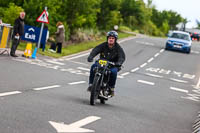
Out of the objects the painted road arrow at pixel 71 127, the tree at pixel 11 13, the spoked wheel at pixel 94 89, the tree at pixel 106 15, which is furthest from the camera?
the tree at pixel 106 15

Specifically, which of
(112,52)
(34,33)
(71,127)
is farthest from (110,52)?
(34,33)

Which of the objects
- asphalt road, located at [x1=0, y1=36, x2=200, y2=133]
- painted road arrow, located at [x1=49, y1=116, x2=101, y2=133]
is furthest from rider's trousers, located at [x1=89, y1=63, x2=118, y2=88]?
painted road arrow, located at [x1=49, y1=116, x2=101, y2=133]

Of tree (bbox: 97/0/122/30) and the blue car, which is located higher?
tree (bbox: 97/0/122/30)

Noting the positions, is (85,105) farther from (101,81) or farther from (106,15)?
(106,15)

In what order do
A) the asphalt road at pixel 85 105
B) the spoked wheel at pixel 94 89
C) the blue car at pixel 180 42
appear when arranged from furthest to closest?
the blue car at pixel 180 42
the spoked wheel at pixel 94 89
the asphalt road at pixel 85 105

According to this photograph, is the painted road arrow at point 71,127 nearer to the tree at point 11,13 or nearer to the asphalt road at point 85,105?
the asphalt road at point 85,105

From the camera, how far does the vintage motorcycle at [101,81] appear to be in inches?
406

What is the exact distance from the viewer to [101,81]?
1058 cm

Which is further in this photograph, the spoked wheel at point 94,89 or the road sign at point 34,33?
the road sign at point 34,33

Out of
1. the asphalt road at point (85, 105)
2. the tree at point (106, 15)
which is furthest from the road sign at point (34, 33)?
the tree at point (106, 15)

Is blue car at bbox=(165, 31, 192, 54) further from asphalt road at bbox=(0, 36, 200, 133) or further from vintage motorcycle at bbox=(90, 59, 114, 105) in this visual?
vintage motorcycle at bbox=(90, 59, 114, 105)

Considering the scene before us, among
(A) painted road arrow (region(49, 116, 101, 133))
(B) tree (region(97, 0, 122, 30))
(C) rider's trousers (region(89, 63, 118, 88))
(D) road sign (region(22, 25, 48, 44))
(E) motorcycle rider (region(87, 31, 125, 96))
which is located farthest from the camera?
(B) tree (region(97, 0, 122, 30))

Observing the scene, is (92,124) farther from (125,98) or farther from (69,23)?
(69,23)

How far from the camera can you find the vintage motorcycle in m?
10.3
